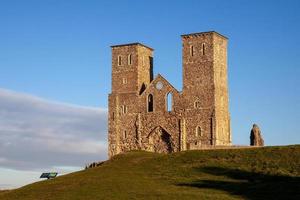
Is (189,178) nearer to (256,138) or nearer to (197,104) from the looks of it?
(256,138)

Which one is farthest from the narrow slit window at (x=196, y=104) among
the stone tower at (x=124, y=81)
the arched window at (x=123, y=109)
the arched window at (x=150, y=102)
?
the arched window at (x=123, y=109)

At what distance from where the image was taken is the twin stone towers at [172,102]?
87.3 m

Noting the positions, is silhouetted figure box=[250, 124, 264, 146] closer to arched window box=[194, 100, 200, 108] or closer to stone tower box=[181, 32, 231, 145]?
stone tower box=[181, 32, 231, 145]

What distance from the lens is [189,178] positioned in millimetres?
58875

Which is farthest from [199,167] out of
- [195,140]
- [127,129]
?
[127,129]

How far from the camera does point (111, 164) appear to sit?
6994 centimetres

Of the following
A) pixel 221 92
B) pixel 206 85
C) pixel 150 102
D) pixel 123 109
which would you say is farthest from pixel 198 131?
pixel 123 109

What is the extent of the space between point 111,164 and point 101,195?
17.8 m

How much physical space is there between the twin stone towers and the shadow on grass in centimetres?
2653

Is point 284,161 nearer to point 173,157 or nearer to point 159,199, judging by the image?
point 173,157

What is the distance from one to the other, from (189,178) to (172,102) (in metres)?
31.4

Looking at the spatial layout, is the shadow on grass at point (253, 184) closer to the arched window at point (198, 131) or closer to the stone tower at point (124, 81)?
the arched window at point (198, 131)

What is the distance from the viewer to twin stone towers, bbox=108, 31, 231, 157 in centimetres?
8731

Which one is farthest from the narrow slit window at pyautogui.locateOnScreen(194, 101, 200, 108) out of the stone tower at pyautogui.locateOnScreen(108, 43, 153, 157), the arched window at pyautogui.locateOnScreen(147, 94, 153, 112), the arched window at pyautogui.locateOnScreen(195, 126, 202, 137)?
the stone tower at pyautogui.locateOnScreen(108, 43, 153, 157)
